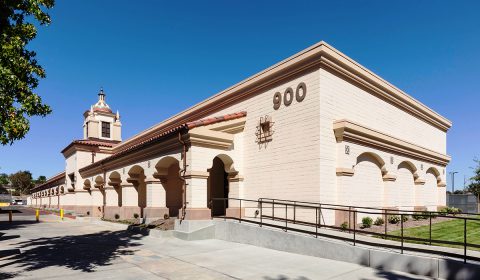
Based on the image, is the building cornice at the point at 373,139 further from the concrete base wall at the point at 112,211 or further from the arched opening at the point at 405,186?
the concrete base wall at the point at 112,211

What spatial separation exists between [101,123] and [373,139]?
34524mm

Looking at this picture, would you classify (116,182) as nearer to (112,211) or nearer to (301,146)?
(112,211)

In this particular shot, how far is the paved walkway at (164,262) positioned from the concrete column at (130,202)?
337 inches

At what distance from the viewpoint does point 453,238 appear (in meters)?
12.2

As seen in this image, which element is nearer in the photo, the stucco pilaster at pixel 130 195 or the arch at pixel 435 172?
the arch at pixel 435 172

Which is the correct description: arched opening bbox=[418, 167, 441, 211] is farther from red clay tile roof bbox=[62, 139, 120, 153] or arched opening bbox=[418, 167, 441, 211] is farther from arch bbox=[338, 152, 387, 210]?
red clay tile roof bbox=[62, 139, 120, 153]

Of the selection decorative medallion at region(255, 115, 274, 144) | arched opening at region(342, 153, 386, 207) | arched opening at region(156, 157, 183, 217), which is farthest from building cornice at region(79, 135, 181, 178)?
arched opening at region(342, 153, 386, 207)

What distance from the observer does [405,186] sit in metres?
19.1

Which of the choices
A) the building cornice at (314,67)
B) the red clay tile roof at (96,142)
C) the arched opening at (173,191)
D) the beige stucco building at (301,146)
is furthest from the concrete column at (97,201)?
the building cornice at (314,67)

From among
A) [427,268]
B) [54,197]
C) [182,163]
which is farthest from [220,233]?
[54,197]

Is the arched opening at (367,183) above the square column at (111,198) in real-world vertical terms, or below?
above

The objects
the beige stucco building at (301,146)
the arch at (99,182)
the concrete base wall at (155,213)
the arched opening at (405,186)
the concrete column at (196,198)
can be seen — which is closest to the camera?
the beige stucco building at (301,146)

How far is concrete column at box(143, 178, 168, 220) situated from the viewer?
60.8 feet

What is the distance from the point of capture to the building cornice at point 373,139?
46.3 ft
